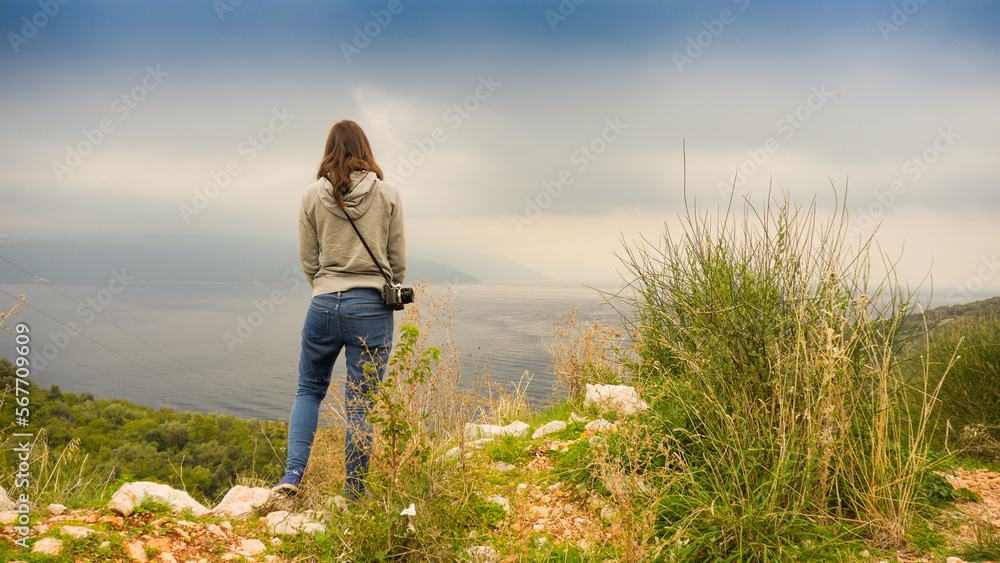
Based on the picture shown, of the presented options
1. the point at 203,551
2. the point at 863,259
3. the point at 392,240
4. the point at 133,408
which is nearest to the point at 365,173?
the point at 392,240

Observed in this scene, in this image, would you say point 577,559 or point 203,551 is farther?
point 203,551

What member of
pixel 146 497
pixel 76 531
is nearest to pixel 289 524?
pixel 146 497

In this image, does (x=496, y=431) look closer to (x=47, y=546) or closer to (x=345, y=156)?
(x=345, y=156)

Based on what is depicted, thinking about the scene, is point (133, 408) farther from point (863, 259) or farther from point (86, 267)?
point (86, 267)

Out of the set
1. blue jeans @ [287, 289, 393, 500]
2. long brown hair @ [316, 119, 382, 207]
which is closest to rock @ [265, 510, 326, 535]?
blue jeans @ [287, 289, 393, 500]

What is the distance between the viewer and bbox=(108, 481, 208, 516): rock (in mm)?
2486

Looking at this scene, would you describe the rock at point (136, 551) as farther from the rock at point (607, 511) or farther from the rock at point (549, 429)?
the rock at point (549, 429)

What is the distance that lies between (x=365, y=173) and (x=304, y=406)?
5.48 ft

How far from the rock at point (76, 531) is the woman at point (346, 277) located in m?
0.94

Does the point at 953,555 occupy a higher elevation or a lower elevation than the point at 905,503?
lower

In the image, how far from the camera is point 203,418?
14.6 meters

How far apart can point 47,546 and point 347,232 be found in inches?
82.9

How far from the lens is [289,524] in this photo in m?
2.63

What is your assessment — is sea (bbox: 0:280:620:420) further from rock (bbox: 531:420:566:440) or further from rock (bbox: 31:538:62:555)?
rock (bbox: 31:538:62:555)
